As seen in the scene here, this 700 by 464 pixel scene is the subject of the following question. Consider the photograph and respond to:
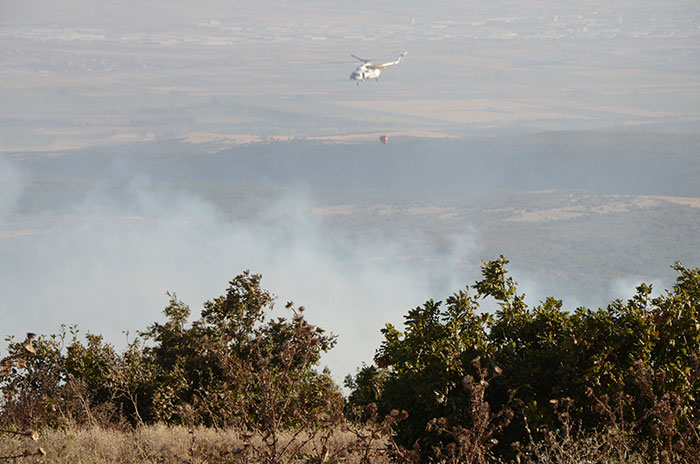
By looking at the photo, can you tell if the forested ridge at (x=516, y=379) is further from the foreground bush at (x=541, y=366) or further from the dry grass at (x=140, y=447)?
the dry grass at (x=140, y=447)

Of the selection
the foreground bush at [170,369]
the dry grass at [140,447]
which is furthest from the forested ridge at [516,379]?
the foreground bush at [170,369]

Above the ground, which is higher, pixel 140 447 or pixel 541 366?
pixel 541 366

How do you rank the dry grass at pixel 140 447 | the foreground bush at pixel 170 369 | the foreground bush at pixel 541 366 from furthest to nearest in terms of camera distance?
1. the foreground bush at pixel 170 369
2. the foreground bush at pixel 541 366
3. the dry grass at pixel 140 447

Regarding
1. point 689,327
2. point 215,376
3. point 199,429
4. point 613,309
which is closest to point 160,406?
point 215,376

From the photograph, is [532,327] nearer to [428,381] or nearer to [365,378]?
[428,381]

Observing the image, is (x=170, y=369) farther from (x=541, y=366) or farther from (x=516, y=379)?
(x=541, y=366)

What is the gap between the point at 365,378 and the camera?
46.8ft

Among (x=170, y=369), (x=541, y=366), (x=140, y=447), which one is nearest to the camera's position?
(x=140, y=447)

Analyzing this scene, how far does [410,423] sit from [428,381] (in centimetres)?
67

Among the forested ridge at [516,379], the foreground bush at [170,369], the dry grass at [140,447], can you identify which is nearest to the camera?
the forested ridge at [516,379]

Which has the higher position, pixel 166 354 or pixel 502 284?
pixel 502 284

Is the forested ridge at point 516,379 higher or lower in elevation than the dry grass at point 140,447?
higher

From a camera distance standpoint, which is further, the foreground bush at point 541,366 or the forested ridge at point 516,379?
the foreground bush at point 541,366

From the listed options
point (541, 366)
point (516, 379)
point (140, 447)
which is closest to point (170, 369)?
point (140, 447)
